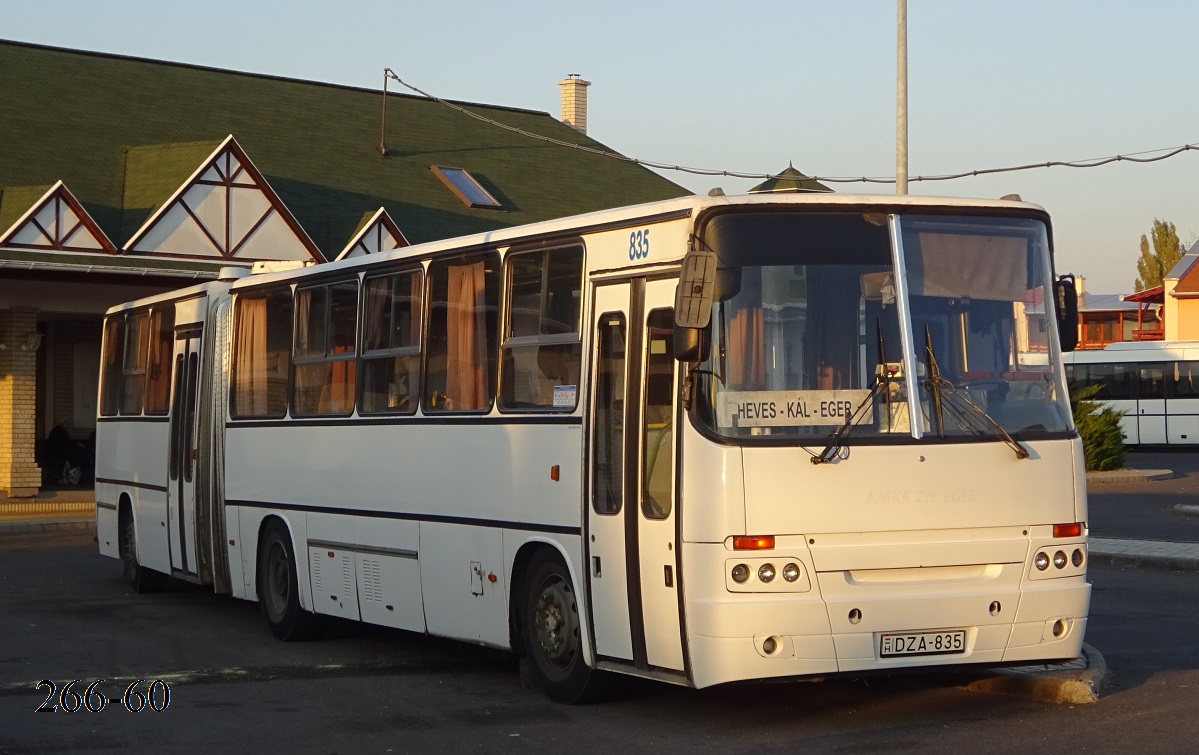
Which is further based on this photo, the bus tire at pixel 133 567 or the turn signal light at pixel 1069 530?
the bus tire at pixel 133 567

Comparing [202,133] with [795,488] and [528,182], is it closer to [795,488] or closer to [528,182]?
[528,182]

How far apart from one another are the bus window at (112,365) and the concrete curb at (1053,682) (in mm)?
11592

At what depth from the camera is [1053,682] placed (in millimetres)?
9797

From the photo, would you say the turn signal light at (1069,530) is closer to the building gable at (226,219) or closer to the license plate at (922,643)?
the license plate at (922,643)

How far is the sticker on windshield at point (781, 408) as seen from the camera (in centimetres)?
902

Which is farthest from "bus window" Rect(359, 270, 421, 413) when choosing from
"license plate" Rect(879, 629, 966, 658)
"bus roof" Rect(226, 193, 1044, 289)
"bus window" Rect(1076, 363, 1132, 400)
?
"bus window" Rect(1076, 363, 1132, 400)

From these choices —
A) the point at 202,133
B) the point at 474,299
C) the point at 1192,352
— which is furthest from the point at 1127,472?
the point at 474,299

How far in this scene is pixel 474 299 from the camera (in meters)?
11.5

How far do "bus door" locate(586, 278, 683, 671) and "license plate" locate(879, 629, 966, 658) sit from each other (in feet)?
3.68

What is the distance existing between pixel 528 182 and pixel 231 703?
101ft

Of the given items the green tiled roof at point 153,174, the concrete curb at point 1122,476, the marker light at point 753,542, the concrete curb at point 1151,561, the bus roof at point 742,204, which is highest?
the green tiled roof at point 153,174

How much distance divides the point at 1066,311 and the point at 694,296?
2.49m
